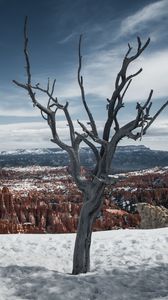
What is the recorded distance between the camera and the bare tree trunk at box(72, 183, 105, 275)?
13945mm

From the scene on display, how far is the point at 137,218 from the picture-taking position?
10381 centimetres

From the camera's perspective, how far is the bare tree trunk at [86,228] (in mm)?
13945

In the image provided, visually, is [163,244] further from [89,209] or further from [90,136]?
[90,136]

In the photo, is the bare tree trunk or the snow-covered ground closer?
the snow-covered ground

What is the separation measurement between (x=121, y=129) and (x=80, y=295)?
224 inches

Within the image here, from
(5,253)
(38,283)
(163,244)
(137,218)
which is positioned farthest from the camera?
(137,218)

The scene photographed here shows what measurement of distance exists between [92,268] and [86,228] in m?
1.85

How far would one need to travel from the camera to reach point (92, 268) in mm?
14867

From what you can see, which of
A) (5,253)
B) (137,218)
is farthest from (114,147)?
(137,218)

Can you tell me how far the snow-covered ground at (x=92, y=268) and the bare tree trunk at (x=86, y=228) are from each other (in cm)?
50

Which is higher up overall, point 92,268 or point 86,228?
point 86,228

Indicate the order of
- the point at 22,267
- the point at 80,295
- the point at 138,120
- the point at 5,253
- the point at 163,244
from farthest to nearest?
1. the point at 163,244
2. the point at 5,253
3. the point at 22,267
4. the point at 138,120
5. the point at 80,295

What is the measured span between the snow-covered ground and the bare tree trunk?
50cm

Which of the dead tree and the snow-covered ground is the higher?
the dead tree
